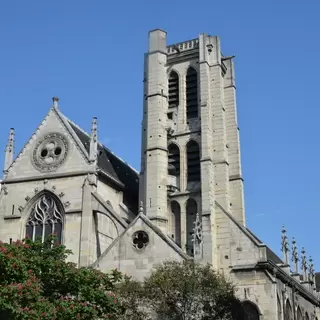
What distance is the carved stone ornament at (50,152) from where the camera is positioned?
3434 centimetres

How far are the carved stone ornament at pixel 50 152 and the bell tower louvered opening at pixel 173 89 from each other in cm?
819

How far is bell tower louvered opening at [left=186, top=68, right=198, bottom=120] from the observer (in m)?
38.0

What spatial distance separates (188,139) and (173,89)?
4234 mm

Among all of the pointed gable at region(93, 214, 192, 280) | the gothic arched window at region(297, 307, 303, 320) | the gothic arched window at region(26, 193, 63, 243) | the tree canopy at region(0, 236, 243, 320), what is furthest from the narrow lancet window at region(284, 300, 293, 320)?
the gothic arched window at region(26, 193, 63, 243)

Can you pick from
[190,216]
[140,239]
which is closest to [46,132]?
[190,216]

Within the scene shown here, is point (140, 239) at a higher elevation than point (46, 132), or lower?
lower

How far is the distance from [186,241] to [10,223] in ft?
34.1

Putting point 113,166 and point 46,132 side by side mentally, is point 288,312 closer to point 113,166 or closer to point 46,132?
point 113,166

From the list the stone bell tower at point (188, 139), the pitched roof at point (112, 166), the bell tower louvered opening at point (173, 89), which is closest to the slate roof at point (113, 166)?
the pitched roof at point (112, 166)

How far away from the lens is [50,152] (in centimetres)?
3488

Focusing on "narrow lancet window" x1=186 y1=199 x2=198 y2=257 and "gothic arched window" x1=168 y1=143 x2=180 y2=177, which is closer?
"narrow lancet window" x1=186 y1=199 x2=198 y2=257

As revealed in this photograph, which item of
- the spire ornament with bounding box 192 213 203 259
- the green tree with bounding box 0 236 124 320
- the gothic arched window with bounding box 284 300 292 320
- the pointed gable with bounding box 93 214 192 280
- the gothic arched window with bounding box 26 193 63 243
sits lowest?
the green tree with bounding box 0 236 124 320

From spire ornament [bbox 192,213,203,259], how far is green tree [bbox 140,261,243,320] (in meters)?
7.05

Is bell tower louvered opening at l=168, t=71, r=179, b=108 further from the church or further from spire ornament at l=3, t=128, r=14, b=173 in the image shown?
spire ornament at l=3, t=128, r=14, b=173
